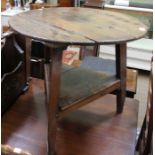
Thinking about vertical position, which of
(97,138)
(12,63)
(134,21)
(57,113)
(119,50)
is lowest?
(97,138)

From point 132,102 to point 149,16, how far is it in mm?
1783

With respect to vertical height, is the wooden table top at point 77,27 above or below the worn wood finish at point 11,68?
above

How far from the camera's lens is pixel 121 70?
133 cm

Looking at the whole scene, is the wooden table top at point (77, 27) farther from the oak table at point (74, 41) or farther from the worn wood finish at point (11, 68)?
the worn wood finish at point (11, 68)

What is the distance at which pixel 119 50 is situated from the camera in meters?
1.28

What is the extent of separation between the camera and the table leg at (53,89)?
1019 mm

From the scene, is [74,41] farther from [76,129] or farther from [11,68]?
[11,68]

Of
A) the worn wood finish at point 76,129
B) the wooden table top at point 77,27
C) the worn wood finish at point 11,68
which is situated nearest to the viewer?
the wooden table top at point 77,27

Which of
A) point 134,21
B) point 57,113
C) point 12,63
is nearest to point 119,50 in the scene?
point 134,21

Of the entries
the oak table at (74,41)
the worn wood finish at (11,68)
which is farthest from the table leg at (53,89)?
the worn wood finish at (11,68)

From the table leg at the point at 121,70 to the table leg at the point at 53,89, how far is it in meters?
0.39

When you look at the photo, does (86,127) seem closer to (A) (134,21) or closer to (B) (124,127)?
(B) (124,127)

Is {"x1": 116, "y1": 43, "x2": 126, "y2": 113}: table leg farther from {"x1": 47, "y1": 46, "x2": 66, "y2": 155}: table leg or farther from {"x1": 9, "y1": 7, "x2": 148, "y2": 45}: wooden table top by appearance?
{"x1": 47, "y1": 46, "x2": 66, "y2": 155}: table leg

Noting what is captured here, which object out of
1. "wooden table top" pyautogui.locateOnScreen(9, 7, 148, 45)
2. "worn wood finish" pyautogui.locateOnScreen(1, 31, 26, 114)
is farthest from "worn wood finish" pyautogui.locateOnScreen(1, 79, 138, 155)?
"wooden table top" pyautogui.locateOnScreen(9, 7, 148, 45)
